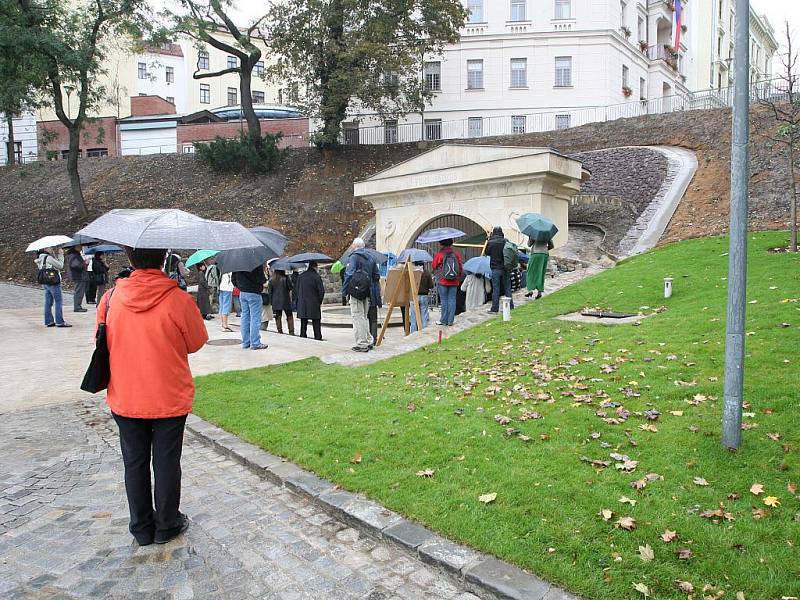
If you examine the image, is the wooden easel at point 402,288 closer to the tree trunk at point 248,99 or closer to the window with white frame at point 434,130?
the tree trunk at point 248,99

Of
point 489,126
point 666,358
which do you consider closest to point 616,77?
point 489,126

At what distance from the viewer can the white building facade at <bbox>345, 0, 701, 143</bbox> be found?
39.1 m

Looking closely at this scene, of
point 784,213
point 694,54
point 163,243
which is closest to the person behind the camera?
point 163,243

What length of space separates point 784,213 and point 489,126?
2301cm

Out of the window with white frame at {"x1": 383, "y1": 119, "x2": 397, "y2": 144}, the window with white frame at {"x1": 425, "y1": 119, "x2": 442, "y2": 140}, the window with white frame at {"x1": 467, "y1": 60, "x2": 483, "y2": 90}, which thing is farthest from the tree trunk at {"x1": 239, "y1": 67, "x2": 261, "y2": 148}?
the window with white frame at {"x1": 467, "y1": 60, "x2": 483, "y2": 90}

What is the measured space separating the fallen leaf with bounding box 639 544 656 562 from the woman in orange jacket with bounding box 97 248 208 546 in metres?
2.92

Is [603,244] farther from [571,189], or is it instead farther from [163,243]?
[163,243]

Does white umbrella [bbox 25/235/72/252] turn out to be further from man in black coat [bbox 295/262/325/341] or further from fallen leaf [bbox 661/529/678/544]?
fallen leaf [bbox 661/529/678/544]

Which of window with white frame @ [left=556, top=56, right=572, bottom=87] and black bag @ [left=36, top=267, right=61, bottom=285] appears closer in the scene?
black bag @ [left=36, top=267, right=61, bottom=285]

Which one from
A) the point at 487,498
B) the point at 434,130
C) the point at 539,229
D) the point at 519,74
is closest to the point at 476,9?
the point at 519,74

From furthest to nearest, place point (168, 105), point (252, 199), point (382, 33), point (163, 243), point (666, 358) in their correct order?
point (168, 105)
point (252, 199)
point (382, 33)
point (666, 358)
point (163, 243)

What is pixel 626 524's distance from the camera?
3836mm

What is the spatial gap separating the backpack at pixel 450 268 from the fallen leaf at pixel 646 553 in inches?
350

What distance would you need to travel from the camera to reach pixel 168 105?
51.7 metres
